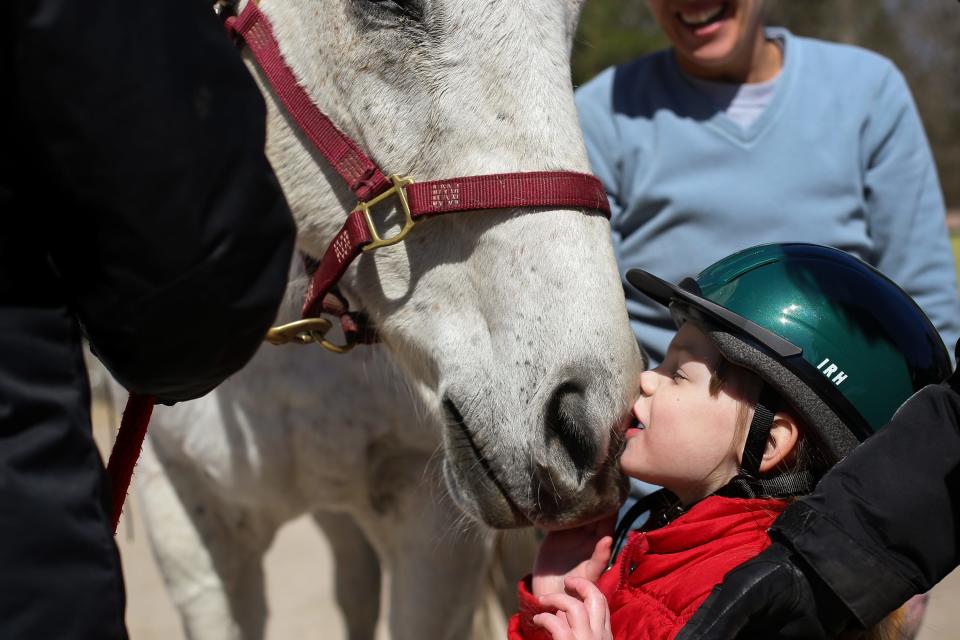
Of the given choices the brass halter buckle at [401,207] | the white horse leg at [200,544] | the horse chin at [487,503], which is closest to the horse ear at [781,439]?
the horse chin at [487,503]

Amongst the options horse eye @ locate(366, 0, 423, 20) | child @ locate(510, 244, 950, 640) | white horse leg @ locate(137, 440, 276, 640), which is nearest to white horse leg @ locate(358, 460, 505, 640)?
white horse leg @ locate(137, 440, 276, 640)

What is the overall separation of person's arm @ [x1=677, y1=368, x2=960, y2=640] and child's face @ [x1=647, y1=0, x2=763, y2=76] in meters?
1.21

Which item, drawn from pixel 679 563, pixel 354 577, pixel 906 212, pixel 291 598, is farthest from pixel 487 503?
pixel 291 598

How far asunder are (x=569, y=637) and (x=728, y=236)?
110 centimetres

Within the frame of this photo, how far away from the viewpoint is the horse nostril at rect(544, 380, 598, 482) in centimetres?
149

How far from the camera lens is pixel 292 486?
2.48m

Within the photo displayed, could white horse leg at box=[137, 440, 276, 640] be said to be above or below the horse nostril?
below

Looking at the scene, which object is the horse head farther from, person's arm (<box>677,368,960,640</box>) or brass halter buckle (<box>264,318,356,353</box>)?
person's arm (<box>677,368,960,640</box>)

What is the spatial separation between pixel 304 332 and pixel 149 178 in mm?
931

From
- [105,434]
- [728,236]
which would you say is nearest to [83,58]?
[728,236]

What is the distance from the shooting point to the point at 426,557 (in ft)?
8.08

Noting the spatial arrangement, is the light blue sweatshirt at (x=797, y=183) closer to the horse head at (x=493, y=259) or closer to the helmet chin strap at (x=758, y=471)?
the horse head at (x=493, y=259)

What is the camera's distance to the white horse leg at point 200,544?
2.60m

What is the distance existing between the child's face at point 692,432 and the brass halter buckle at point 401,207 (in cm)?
46
